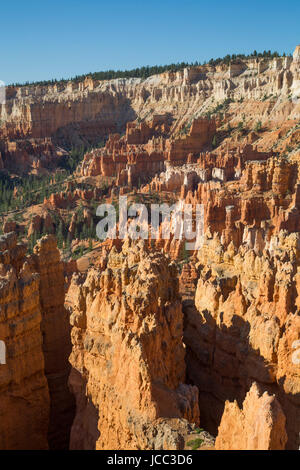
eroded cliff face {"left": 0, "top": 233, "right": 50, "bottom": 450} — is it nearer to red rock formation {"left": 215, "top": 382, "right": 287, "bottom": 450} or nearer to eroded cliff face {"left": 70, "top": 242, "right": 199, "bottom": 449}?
eroded cliff face {"left": 70, "top": 242, "right": 199, "bottom": 449}

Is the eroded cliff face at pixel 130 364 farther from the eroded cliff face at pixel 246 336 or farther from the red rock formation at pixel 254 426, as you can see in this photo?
the eroded cliff face at pixel 246 336

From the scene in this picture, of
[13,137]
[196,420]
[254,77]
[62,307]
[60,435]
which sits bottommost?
[60,435]

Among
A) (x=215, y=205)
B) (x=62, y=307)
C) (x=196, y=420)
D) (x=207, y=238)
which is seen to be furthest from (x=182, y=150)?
(x=196, y=420)

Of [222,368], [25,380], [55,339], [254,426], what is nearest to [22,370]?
[25,380]

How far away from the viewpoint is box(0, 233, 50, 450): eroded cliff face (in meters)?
12.4

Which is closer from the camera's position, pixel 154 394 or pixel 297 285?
pixel 154 394

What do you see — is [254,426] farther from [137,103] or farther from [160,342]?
[137,103]

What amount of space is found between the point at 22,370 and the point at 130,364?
361cm

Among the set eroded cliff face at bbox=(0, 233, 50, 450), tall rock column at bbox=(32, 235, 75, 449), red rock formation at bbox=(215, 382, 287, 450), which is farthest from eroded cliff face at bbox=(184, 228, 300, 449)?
eroded cliff face at bbox=(0, 233, 50, 450)

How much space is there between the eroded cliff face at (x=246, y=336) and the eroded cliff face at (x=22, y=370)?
479cm

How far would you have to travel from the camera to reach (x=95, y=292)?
14922 millimetres
